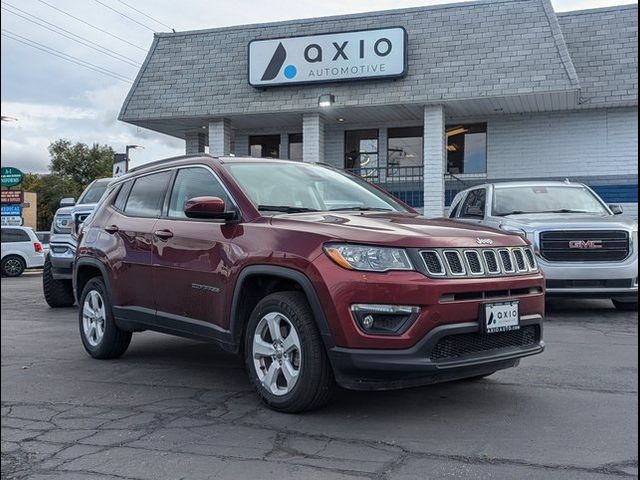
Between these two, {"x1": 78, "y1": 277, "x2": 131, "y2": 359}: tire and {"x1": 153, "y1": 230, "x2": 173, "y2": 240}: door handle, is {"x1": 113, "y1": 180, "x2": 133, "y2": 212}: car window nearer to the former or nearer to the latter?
{"x1": 78, "y1": 277, "x2": 131, "y2": 359}: tire

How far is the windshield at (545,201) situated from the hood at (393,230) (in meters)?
5.31

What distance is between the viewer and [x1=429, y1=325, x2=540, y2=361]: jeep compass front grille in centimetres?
410

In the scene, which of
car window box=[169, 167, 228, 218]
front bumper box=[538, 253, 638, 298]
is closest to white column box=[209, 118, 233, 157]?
front bumper box=[538, 253, 638, 298]

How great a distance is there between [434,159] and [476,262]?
526 inches

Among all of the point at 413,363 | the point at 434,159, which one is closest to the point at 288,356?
the point at 413,363

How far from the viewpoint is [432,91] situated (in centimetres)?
1662

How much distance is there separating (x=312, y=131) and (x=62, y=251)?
9.87 meters

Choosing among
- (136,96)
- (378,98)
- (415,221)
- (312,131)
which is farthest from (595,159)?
(415,221)

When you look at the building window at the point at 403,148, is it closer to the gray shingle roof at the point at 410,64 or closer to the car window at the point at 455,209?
the gray shingle roof at the point at 410,64

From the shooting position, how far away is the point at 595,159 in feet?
58.3

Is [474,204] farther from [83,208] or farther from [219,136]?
[219,136]

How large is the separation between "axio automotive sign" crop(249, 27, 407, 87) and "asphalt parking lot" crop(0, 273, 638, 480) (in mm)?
11985

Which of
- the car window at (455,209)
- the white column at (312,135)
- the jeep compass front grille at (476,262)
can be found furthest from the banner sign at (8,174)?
the white column at (312,135)

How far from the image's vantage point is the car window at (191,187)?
17.4 ft
